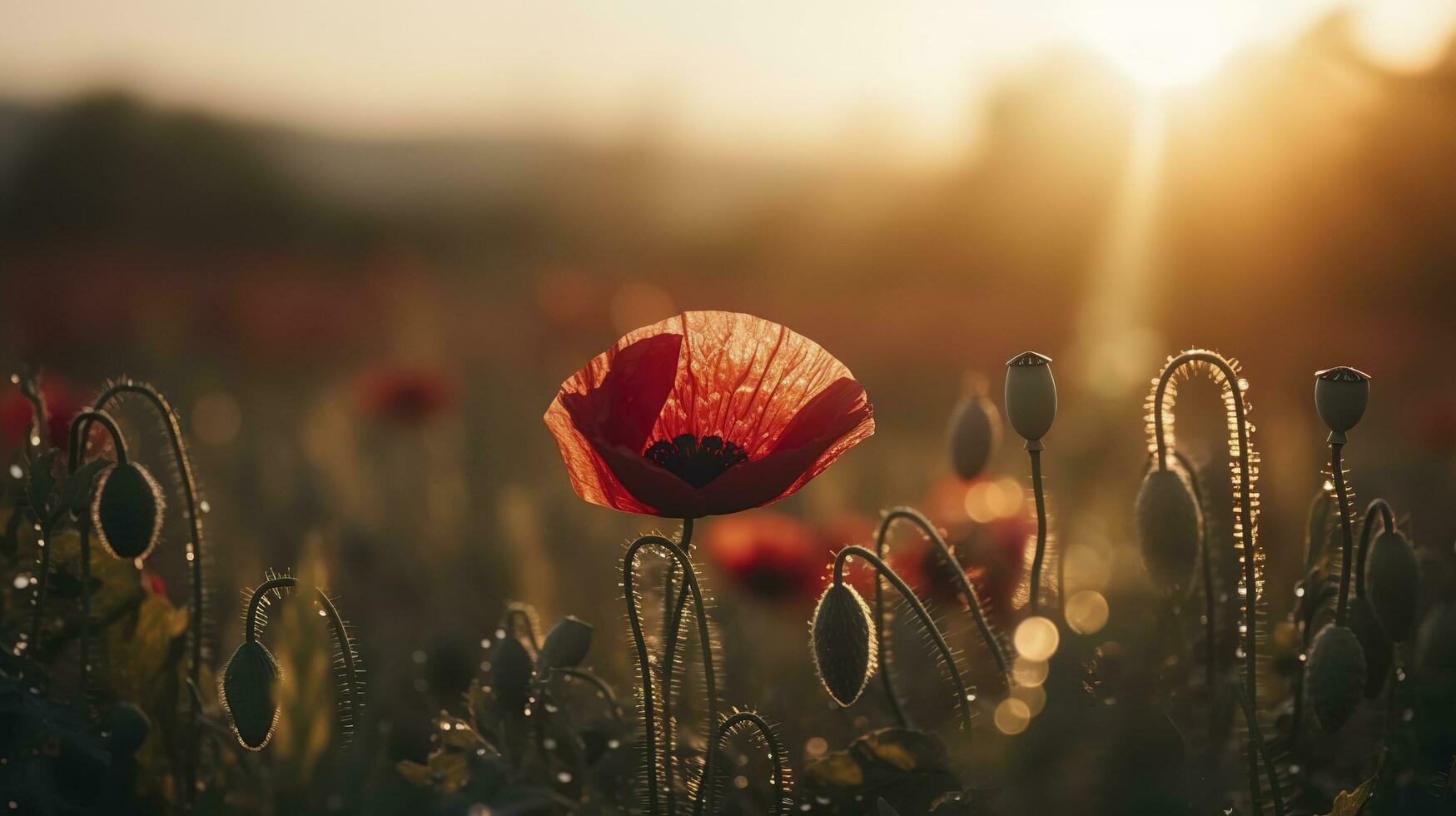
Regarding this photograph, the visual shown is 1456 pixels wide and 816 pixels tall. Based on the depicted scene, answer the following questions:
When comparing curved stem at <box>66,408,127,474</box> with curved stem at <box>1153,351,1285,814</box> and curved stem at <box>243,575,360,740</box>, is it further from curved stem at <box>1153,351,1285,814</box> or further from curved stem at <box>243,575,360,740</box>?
curved stem at <box>1153,351,1285,814</box>

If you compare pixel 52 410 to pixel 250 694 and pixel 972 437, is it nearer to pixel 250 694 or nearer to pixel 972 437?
pixel 250 694

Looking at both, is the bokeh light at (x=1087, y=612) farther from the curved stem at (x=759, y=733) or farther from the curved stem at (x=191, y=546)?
the curved stem at (x=191, y=546)

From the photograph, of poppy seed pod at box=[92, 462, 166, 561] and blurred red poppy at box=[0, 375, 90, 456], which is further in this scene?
blurred red poppy at box=[0, 375, 90, 456]

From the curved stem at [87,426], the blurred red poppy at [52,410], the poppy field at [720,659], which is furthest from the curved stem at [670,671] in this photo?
the blurred red poppy at [52,410]

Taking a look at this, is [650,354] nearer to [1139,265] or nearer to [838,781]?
[838,781]

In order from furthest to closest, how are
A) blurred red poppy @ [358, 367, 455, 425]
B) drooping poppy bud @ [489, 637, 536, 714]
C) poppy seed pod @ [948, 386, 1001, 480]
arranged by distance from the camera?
blurred red poppy @ [358, 367, 455, 425] < poppy seed pod @ [948, 386, 1001, 480] < drooping poppy bud @ [489, 637, 536, 714]

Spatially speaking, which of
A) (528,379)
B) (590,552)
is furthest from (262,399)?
(590,552)

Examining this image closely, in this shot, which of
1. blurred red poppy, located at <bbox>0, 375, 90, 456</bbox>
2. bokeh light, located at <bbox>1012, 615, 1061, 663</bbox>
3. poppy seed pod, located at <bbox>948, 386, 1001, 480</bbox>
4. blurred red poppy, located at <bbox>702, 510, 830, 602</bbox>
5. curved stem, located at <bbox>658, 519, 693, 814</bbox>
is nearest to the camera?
curved stem, located at <bbox>658, 519, 693, 814</bbox>

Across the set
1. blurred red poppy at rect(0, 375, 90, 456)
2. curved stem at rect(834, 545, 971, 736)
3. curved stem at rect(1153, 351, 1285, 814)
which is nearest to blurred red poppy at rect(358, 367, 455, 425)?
blurred red poppy at rect(0, 375, 90, 456)
